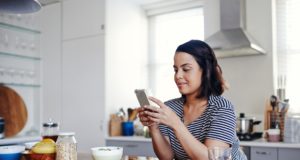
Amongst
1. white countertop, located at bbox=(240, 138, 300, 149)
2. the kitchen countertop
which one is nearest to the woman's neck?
white countertop, located at bbox=(240, 138, 300, 149)

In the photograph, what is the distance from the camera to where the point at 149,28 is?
167 inches

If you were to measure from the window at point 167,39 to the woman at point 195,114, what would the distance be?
2.35 meters

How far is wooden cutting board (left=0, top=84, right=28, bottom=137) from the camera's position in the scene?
10.7ft

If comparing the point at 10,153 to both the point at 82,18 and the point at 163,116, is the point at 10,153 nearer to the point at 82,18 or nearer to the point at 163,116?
the point at 163,116

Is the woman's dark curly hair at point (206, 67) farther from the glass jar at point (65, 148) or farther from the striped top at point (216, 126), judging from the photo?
the glass jar at point (65, 148)

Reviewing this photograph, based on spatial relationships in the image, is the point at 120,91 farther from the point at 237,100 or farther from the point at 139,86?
the point at 237,100

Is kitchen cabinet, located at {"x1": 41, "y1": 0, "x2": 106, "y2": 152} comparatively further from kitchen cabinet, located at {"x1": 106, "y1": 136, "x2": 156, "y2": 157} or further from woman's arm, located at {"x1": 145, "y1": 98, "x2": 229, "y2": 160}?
woman's arm, located at {"x1": 145, "y1": 98, "x2": 229, "y2": 160}

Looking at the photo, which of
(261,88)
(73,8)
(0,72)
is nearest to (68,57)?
(73,8)

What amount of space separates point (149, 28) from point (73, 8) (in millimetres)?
1031

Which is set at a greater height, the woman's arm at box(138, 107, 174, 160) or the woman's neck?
the woman's neck

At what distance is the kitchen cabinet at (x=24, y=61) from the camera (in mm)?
3318

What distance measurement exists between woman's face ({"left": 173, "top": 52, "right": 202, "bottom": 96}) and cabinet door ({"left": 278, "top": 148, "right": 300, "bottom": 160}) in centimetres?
140

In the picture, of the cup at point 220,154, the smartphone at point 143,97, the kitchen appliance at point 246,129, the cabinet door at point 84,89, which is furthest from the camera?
the cabinet door at point 84,89

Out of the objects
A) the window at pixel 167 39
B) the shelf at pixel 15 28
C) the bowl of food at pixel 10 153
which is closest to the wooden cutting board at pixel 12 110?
the shelf at pixel 15 28
